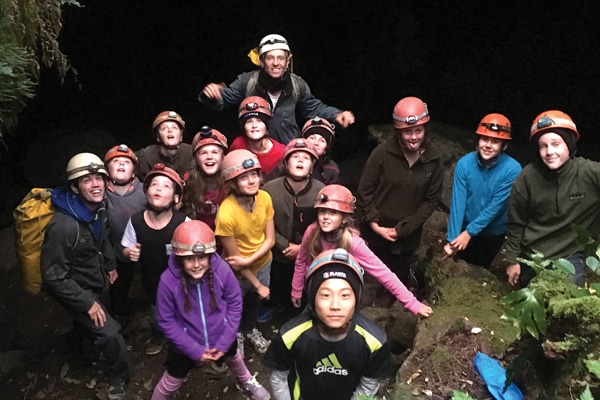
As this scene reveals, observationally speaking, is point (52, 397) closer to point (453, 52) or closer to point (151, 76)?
point (151, 76)

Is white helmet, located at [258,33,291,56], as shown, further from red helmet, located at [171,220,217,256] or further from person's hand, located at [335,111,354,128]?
red helmet, located at [171,220,217,256]

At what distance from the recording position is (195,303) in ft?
13.4

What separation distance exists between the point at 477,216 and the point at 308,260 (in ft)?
5.95

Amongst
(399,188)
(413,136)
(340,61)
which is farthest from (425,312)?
(340,61)

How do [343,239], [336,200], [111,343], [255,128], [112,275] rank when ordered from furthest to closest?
[255,128]
[112,275]
[111,343]
[343,239]
[336,200]

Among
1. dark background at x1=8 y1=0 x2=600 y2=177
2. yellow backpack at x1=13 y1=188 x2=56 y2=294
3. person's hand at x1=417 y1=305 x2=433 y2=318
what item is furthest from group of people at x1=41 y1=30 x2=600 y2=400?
dark background at x1=8 y1=0 x2=600 y2=177

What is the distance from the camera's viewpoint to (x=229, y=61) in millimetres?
12633

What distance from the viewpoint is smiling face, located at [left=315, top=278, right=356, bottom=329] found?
3154 mm

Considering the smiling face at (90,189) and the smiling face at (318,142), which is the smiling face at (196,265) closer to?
the smiling face at (90,189)

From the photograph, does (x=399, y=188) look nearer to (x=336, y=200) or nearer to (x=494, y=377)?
(x=336, y=200)

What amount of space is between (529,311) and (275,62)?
3.61 metres

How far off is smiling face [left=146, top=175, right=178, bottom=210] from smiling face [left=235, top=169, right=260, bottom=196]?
59 cm

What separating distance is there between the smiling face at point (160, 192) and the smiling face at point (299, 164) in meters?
1.09

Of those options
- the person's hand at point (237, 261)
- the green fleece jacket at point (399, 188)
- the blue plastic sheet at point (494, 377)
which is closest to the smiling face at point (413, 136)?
the green fleece jacket at point (399, 188)
